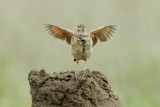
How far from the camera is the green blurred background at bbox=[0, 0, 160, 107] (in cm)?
1516

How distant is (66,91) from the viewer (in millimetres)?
9289

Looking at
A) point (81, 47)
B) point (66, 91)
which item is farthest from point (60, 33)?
point (66, 91)

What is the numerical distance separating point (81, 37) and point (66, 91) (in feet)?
4.13

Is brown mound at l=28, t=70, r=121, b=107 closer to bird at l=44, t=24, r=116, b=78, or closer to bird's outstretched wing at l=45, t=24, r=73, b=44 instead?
bird at l=44, t=24, r=116, b=78

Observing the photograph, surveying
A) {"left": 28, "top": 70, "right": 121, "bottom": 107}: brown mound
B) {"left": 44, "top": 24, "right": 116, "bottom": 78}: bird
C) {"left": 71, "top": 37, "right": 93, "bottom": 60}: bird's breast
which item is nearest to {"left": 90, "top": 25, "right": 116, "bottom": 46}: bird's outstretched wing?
{"left": 44, "top": 24, "right": 116, "bottom": 78}: bird

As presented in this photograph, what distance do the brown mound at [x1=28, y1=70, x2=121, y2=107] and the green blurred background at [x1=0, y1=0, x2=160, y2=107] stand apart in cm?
513

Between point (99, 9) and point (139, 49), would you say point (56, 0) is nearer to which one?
point (99, 9)

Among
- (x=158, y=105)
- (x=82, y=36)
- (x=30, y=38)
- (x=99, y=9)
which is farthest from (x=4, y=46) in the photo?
(x=82, y=36)

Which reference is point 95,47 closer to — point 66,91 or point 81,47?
point 81,47

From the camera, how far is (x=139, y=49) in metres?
15.9

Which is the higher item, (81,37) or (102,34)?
(102,34)

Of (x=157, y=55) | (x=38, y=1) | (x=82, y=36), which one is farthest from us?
(x=38, y=1)

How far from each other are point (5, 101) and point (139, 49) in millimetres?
2655

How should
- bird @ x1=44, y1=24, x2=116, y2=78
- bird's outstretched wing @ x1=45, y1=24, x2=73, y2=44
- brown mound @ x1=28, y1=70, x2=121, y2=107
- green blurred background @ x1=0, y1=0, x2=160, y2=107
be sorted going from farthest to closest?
green blurred background @ x1=0, y1=0, x2=160, y2=107
bird's outstretched wing @ x1=45, y1=24, x2=73, y2=44
bird @ x1=44, y1=24, x2=116, y2=78
brown mound @ x1=28, y1=70, x2=121, y2=107
